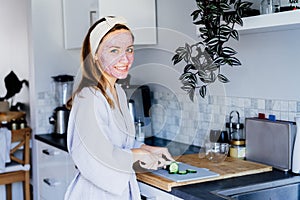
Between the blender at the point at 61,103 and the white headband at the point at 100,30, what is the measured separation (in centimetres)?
151

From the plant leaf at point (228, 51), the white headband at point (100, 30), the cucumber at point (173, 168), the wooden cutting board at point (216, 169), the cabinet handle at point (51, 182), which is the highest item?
the white headband at point (100, 30)

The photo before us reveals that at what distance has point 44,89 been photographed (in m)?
3.38

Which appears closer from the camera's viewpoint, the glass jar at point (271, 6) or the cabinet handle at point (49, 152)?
the glass jar at point (271, 6)

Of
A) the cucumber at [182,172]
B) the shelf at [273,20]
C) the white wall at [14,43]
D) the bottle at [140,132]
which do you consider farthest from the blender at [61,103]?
the shelf at [273,20]

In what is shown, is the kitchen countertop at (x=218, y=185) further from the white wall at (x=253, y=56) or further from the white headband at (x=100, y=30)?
the white headband at (x=100, y=30)

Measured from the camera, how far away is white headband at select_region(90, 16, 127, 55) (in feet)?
5.90

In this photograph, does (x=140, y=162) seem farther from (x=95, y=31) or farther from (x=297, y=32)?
(x=297, y=32)

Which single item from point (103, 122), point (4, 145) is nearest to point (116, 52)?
point (103, 122)

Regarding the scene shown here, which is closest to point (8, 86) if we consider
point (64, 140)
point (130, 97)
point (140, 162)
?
point (64, 140)

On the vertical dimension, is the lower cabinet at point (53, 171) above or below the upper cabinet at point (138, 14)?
below

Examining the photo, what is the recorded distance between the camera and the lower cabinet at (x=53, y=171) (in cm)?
292

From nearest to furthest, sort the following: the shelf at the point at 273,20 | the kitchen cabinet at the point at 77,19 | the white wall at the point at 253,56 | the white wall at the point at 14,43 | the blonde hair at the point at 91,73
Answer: the shelf at the point at 273,20 → the blonde hair at the point at 91,73 → the white wall at the point at 253,56 → the kitchen cabinet at the point at 77,19 → the white wall at the point at 14,43

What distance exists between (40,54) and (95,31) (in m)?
1.61

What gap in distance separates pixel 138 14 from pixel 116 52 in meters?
1.14
